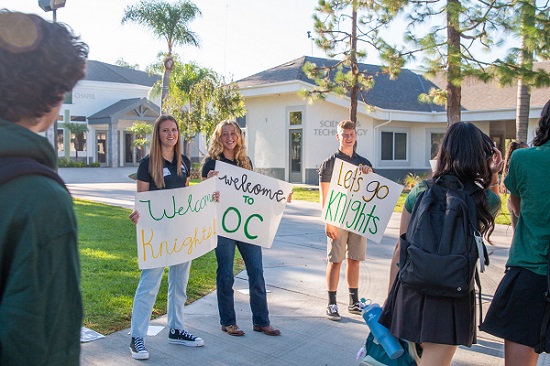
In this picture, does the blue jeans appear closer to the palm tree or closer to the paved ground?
the paved ground

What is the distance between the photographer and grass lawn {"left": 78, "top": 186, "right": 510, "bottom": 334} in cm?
545

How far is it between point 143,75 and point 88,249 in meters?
49.0

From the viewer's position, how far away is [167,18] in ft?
99.9

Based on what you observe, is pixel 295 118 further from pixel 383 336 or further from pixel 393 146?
pixel 383 336

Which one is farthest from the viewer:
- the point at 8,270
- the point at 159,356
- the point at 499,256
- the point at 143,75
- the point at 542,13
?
the point at 143,75

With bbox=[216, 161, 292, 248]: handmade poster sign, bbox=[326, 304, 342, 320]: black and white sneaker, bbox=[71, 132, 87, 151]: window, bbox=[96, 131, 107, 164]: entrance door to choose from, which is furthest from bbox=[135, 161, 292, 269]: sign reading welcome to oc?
bbox=[71, 132, 87, 151]: window

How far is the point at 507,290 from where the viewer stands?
300 centimetres

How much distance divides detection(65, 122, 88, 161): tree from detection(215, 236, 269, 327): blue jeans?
140 feet

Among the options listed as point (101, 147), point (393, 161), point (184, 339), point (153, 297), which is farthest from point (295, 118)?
point (101, 147)

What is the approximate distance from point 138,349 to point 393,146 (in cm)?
2287

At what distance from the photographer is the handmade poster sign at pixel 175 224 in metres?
4.54

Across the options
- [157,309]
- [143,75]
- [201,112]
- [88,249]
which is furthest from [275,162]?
[143,75]

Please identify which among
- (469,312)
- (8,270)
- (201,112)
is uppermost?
(201,112)

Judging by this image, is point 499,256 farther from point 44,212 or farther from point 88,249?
point 44,212
